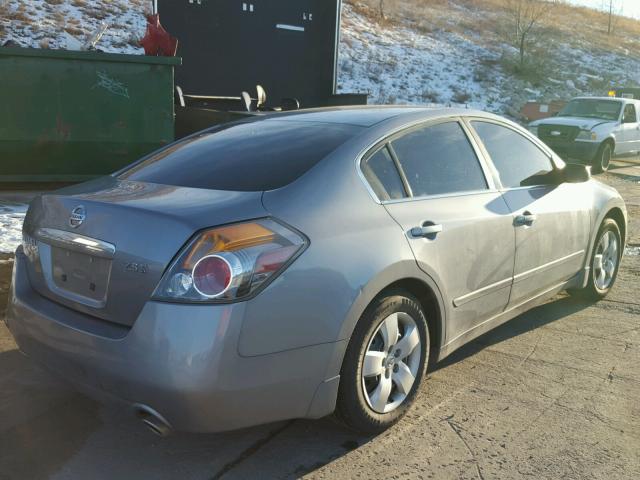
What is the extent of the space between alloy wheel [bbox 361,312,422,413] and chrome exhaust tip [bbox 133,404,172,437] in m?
0.88

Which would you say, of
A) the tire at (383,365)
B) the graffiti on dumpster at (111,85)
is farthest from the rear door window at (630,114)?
the tire at (383,365)

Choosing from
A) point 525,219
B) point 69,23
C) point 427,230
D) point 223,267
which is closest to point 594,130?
point 525,219

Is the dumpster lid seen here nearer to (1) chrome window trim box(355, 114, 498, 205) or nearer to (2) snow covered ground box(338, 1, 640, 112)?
(1) chrome window trim box(355, 114, 498, 205)

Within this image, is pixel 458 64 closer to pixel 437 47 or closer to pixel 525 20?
pixel 437 47

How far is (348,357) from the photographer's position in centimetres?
280

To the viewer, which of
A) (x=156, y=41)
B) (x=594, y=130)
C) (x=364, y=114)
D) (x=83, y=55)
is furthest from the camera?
(x=594, y=130)

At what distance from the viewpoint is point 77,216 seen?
2771 mm

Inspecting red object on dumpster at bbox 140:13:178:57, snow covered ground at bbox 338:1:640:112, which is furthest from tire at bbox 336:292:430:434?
snow covered ground at bbox 338:1:640:112

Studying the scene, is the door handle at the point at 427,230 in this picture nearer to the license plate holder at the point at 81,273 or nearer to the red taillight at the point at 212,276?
the red taillight at the point at 212,276

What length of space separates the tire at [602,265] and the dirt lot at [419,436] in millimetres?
1046

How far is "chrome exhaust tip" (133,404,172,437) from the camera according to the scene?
246 cm

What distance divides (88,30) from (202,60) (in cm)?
1240

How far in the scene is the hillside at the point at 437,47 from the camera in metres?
21.4

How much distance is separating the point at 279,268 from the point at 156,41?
6964mm
